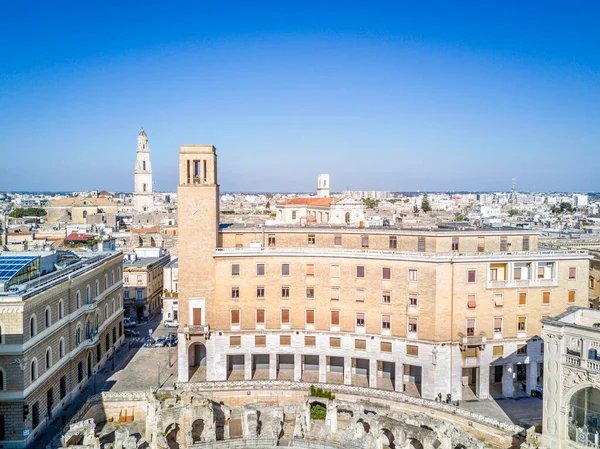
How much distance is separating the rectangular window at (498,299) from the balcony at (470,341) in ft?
10.8

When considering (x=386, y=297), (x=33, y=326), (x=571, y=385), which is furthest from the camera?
(x=386, y=297)

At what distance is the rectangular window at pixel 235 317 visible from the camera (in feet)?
163

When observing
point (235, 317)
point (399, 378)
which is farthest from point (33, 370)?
point (399, 378)

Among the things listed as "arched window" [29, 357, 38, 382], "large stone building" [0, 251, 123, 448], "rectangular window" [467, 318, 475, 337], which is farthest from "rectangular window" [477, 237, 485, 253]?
"arched window" [29, 357, 38, 382]

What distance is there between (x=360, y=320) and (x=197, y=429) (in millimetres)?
17734

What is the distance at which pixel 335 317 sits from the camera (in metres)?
49.4

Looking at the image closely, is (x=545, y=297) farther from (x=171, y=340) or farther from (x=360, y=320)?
(x=171, y=340)

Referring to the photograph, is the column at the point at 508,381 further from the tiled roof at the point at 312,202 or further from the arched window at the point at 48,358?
the tiled roof at the point at 312,202

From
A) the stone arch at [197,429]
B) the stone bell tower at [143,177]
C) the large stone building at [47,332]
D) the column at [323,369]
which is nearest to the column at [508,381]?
the column at [323,369]

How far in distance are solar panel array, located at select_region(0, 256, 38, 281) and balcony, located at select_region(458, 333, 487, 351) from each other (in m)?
38.2

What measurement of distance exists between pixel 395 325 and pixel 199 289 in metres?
19.2

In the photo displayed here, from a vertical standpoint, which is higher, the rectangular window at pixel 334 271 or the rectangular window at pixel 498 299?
the rectangular window at pixel 334 271

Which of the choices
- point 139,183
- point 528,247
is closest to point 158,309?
point 528,247

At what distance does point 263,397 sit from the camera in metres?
46.7
